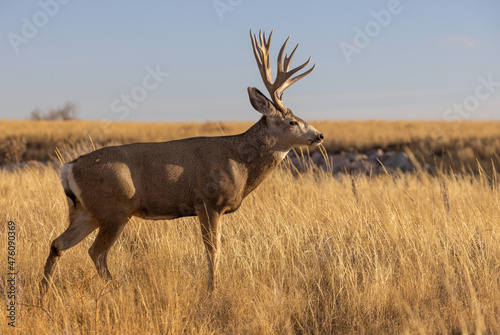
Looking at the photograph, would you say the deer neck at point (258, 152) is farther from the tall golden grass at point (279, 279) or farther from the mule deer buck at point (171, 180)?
the tall golden grass at point (279, 279)

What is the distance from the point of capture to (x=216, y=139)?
5.00 m

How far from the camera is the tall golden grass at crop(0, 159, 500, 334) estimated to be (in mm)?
3850

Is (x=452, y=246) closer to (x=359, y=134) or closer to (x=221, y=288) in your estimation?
(x=221, y=288)

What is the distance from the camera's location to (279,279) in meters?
4.67

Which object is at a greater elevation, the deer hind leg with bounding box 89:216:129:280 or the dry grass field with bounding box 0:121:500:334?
the deer hind leg with bounding box 89:216:129:280

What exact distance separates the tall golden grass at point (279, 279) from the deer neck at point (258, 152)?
2.42ft

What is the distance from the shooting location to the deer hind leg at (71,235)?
15.1ft

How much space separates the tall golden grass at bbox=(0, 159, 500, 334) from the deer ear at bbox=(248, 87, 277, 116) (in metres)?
1.29

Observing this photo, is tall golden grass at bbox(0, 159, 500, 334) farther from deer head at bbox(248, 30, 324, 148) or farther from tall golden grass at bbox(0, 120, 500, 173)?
tall golden grass at bbox(0, 120, 500, 173)

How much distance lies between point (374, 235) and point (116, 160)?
2.90m

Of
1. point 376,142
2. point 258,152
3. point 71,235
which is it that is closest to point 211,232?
point 258,152

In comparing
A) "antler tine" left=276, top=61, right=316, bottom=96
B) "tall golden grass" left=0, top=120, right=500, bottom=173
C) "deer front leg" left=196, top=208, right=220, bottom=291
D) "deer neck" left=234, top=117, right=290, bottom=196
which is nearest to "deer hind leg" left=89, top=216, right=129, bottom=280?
"deer front leg" left=196, top=208, right=220, bottom=291

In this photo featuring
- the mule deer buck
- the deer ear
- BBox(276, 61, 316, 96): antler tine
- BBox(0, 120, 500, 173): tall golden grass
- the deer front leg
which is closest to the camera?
the mule deer buck

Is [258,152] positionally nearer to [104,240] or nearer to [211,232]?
[211,232]
